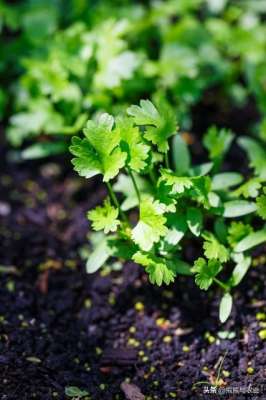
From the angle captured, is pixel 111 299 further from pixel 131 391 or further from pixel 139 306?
pixel 131 391

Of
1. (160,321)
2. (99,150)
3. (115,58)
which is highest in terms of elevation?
(115,58)

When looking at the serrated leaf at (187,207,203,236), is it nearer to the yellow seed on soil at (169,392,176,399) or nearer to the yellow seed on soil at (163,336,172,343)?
the yellow seed on soil at (163,336,172,343)

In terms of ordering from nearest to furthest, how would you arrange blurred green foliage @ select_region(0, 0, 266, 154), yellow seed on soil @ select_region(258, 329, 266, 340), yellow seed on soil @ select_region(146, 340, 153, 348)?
1. yellow seed on soil @ select_region(258, 329, 266, 340)
2. yellow seed on soil @ select_region(146, 340, 153, 348)
3. blurred green foliage @ select_region(0, 0, 266, 154)

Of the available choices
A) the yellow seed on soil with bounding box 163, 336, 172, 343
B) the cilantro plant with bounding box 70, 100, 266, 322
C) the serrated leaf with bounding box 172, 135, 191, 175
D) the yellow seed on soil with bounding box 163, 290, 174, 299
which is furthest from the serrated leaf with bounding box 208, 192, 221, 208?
the yellow seed on soil with bounding box 163, 336, 172, 343

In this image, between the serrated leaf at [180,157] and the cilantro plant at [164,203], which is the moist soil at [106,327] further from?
the serrated leaf at [180,157]

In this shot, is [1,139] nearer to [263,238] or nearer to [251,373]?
[263,238]

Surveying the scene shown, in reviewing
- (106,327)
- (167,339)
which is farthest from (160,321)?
(106,327)

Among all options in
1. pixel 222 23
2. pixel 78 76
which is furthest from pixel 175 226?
pixel 222 23

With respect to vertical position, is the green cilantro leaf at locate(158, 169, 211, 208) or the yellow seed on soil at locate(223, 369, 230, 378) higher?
the green cilantro leaf at locate(158, 169, 211, 208)
